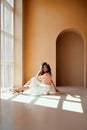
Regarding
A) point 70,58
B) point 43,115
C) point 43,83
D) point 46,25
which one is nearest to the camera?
point 43,115

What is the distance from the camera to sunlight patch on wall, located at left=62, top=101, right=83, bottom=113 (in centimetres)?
550

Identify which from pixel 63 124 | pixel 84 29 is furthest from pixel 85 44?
pixel 63 124

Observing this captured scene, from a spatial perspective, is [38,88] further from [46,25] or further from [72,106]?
[46,25]

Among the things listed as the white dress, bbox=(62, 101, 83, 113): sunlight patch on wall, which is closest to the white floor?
bbox=(62, 101, 83, 113): sunlight patch on wall

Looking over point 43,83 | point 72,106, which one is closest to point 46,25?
point 43,83

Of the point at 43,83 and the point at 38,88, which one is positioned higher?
the point at 43,83

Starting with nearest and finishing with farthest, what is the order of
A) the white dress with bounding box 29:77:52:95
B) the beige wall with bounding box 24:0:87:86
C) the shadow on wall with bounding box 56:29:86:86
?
the white dress with bounding box 29:77:52:95, the beige wall with bounding box 24:0:87:86, the shadow on wall with bounding box 56:29:86:86

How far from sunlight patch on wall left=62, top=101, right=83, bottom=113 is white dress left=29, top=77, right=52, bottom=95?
5.28ft

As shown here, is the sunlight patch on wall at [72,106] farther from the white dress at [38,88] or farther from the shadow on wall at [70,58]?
the shadow on wall at [70,58]

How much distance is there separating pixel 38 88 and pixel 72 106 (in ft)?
7.47

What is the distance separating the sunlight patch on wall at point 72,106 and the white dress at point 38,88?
5.28 feet

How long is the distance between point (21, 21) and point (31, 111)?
5.68 metres

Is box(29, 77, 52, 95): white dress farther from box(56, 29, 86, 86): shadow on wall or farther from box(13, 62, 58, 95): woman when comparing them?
box(56, 29, 86, 86): shadow on wall

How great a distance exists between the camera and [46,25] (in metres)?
10.5
